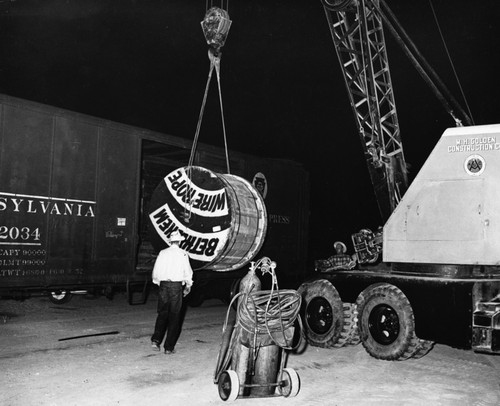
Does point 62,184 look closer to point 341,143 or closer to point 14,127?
point 14,127

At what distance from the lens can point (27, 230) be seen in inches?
372

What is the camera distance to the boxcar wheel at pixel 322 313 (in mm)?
9352

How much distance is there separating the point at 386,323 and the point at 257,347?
352 centimetres

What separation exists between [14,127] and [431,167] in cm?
747

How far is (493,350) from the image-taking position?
7.19 meters

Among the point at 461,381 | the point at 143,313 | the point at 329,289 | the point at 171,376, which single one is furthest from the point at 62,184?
the point at 461,381

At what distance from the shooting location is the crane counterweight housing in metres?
7.79

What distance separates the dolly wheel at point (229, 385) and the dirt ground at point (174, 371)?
0.25 m

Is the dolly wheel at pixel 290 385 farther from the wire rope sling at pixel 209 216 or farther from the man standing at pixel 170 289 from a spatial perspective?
the wire rope sling at pixel 209 216

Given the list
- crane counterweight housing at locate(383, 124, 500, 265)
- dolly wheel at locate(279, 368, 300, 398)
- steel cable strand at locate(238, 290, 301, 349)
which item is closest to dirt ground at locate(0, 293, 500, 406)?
dolly wheel at locate(279, 368, 300, 398)

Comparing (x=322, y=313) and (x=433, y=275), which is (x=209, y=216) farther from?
(x=433, y=275)

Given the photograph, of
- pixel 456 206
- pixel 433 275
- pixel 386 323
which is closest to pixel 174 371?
pixel 386 323

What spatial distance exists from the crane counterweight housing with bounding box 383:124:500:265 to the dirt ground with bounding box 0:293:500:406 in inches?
73.5

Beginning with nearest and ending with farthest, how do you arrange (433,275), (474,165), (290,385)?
(290,385) < (474,165) < (433,275)
